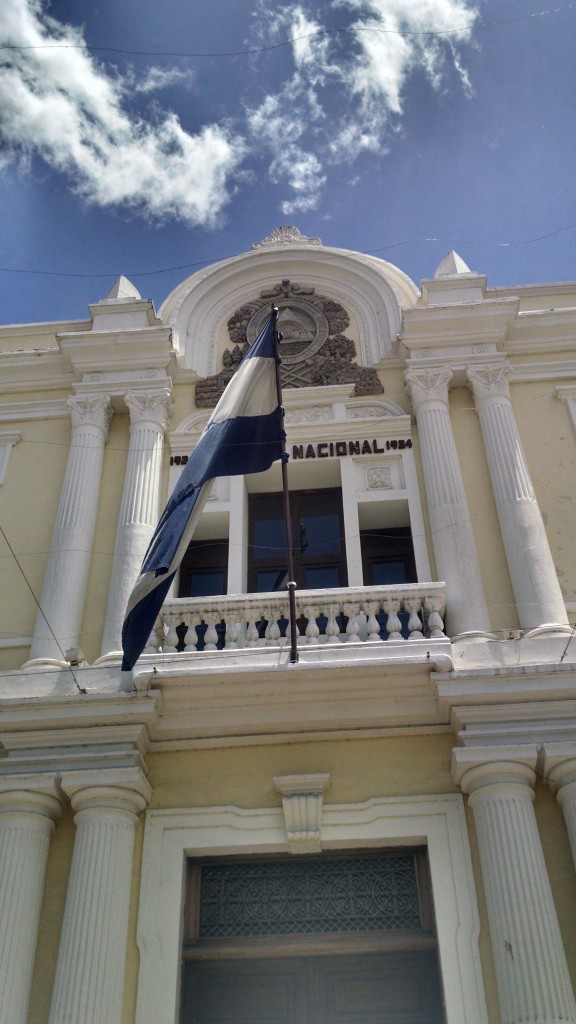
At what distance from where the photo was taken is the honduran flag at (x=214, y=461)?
764 cm

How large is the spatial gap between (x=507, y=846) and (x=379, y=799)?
1.18 metres

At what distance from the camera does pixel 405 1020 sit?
7.19 metres

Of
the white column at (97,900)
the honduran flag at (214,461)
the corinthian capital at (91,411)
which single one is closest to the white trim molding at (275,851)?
the white column at (97,900)

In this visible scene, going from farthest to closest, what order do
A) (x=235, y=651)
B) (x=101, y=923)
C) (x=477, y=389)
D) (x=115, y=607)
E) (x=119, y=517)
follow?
(x=477, y=389) → (x=119, y=517) → (x=115, y=607) → (x=235, y=651) → (x=101, y=923)

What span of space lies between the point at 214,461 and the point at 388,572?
272cm

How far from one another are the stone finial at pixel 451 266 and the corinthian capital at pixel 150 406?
3929mm

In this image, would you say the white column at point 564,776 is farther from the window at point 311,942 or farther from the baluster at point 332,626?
A: the baluster at point 332,626

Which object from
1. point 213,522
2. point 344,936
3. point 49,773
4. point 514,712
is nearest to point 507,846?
point 514,712

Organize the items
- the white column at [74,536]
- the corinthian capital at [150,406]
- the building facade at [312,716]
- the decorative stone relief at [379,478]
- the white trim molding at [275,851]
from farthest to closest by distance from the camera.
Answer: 1. the corinthian capital at [150,406]
2. the decorative stone relief at [379,478]
3. the white column at [74,536]
4. the building facade at [312,716]
5. the white trim molding at [275,851]

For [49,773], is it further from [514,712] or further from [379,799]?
[514,712]

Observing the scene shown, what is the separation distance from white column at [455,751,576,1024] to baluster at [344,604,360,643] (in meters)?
1.57

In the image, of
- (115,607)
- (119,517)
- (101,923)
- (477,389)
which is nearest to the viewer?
(101,923)

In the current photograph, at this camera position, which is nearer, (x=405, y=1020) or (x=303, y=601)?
(x=405, y=1020)

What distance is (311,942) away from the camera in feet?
24.6
